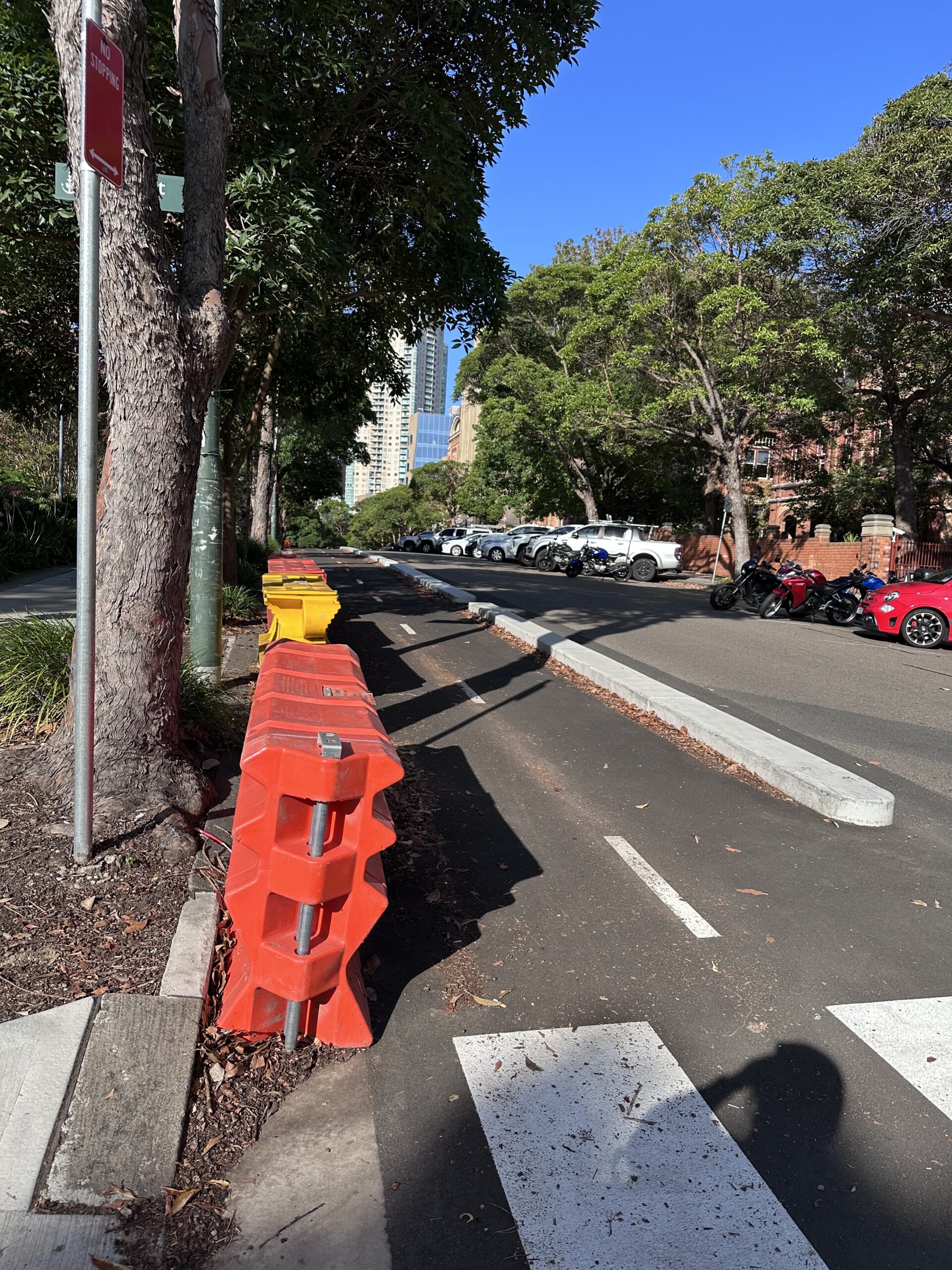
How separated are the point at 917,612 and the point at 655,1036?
13682 mm

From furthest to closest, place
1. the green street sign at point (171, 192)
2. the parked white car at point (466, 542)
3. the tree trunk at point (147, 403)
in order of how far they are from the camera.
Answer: the parked white car at point (466, 542), the green street sign at point (171, 192), the tree trunk at point (147, 403)

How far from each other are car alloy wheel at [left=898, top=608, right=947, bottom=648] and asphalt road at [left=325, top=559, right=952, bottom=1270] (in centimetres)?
1026

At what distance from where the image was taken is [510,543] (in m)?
42.2

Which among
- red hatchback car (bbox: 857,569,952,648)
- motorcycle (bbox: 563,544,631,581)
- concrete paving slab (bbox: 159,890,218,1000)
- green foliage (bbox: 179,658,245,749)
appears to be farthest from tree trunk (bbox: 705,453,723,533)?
concrete paving slab (bbox: 159,890,218,1000)

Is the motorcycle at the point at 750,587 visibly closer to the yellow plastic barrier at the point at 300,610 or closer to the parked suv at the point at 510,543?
the yellow plastic barrier at the point at 300,610

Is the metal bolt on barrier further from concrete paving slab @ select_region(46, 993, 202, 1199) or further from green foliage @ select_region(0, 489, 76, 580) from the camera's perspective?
green foliage @ select_region(0, 489, 76, 580)

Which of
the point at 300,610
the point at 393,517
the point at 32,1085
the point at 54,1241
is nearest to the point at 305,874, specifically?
the point at 32,1085

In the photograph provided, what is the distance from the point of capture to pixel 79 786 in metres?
4.20

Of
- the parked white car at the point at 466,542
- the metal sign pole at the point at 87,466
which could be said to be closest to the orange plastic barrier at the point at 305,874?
the metal sign pole at the point at 87,466

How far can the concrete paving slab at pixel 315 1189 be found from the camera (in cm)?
250

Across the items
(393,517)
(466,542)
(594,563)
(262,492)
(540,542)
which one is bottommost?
(594,563)

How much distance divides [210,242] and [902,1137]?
5402mm

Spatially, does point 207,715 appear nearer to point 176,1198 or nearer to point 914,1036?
point 176,1198

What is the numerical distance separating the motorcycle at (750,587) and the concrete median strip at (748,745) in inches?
338
